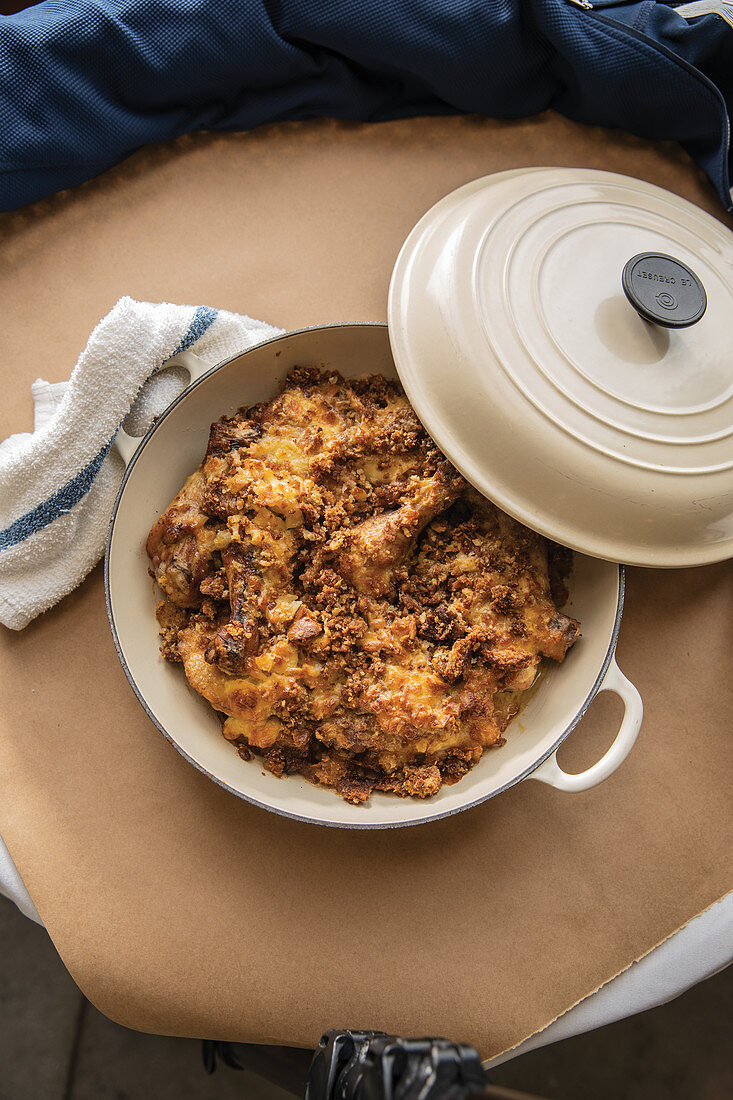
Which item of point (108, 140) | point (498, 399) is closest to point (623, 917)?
point (498, 399)

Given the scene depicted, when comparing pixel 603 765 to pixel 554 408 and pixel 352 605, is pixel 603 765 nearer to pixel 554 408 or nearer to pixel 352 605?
pixel 352 605

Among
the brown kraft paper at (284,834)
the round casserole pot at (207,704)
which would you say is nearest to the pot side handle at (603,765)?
the round casserole pot at (207,704)

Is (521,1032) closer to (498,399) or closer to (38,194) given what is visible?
(498,399)

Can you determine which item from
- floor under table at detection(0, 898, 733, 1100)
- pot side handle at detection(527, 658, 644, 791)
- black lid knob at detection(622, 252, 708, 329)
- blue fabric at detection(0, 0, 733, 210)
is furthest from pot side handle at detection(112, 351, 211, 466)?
floor under table at detection(0, 898, 733, 1100)

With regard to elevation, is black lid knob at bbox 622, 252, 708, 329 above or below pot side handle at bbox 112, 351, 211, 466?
above

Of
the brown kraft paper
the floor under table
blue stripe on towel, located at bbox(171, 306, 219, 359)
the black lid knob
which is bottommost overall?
the floor under table

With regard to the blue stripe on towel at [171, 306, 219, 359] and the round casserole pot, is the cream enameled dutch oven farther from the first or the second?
the blue stripe on towel at [171, 306, 219, 359]
